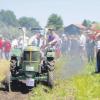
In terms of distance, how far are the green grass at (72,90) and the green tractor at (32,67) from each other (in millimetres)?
294

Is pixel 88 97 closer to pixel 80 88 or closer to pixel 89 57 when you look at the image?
pixel 80 88

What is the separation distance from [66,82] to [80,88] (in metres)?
1.47

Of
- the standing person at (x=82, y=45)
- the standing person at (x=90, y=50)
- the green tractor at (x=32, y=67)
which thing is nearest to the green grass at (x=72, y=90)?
the green tractor at (x=32, y=67)

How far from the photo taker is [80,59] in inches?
934

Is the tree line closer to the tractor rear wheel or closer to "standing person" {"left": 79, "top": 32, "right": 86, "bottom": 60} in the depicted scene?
the tractor rear wheel

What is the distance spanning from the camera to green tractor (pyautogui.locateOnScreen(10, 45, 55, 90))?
13602mm

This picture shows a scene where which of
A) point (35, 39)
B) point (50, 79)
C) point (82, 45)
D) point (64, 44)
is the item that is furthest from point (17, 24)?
point (50, 79)

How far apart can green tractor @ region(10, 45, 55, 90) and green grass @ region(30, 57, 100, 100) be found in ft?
0.97

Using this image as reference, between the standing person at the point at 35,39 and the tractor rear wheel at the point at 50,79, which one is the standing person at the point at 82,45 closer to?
the standing person at the point at 35,39

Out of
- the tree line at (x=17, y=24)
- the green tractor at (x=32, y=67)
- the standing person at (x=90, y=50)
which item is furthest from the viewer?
the tree line at (x=17, y=24)

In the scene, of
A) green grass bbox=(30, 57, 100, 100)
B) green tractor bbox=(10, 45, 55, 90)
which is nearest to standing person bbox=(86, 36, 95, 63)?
green grass bbox=(30, 57, 100, 100)

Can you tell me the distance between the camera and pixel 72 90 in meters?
13.3

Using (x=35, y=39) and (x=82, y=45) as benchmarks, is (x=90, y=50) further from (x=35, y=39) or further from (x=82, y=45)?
(x=35, y=39)

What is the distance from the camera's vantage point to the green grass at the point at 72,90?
12258 millimetres
